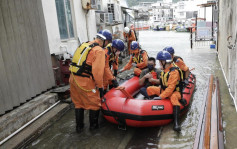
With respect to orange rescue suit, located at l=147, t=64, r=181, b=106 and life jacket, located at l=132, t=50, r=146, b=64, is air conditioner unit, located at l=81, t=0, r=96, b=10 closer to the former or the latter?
life jacket, located at l=132, t=50, r=146, b=64

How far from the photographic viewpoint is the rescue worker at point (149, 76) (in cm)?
495

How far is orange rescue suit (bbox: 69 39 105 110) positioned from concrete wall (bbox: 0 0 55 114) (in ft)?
3.98

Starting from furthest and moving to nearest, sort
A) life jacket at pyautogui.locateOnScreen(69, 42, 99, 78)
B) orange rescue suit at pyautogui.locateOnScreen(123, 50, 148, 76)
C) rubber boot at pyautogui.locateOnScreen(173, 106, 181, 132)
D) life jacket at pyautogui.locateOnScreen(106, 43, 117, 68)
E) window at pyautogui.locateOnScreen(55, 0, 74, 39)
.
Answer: window at pyautogui.locateOnScreen(55, 0, 74, 39) < orange rescue suit at pyautogui.locateOnScreen(123, 50, 148, 76) < life jacket at pyautogui.locateOnScreen(106, 43, 117, 68) < rubber boot at pyautogui.locateOnScreen(173, 106, 181, 132) < life jacket at pyautogui.locateOnScreen(69, 42, 99, 78)

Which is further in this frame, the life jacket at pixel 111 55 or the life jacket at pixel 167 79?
the life jacket at pixel 111 55

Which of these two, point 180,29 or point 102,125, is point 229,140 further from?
point 180,29

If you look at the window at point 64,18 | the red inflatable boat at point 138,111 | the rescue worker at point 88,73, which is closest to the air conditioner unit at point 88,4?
the window at point 64,18

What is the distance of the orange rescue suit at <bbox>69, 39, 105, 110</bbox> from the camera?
136 inches

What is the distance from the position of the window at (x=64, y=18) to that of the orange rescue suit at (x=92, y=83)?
3.45m

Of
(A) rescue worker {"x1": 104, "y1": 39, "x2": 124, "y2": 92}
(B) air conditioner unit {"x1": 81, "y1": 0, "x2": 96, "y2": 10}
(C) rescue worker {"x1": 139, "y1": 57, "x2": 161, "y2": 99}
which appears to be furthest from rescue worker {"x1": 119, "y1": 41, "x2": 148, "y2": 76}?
(B) air conditioner unit {"x1": 81, "y1": 0, "x2": 96, "y2": 10}

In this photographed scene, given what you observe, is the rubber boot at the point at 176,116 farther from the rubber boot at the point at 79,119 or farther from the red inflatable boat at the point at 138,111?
the rubber boot at the point at 79,119

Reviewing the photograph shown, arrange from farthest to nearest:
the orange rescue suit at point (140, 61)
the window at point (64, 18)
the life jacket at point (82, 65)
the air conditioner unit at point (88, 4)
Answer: the air conditioner unit at point (88, 4)
the window at point (64, 18)
the orange rescue suit at point (140, 61)
the life jacket at point (82, 65)

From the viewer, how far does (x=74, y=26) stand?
7.20 metres

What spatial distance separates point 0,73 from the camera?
144 inches

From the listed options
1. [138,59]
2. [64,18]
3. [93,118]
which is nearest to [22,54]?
[93,118]
